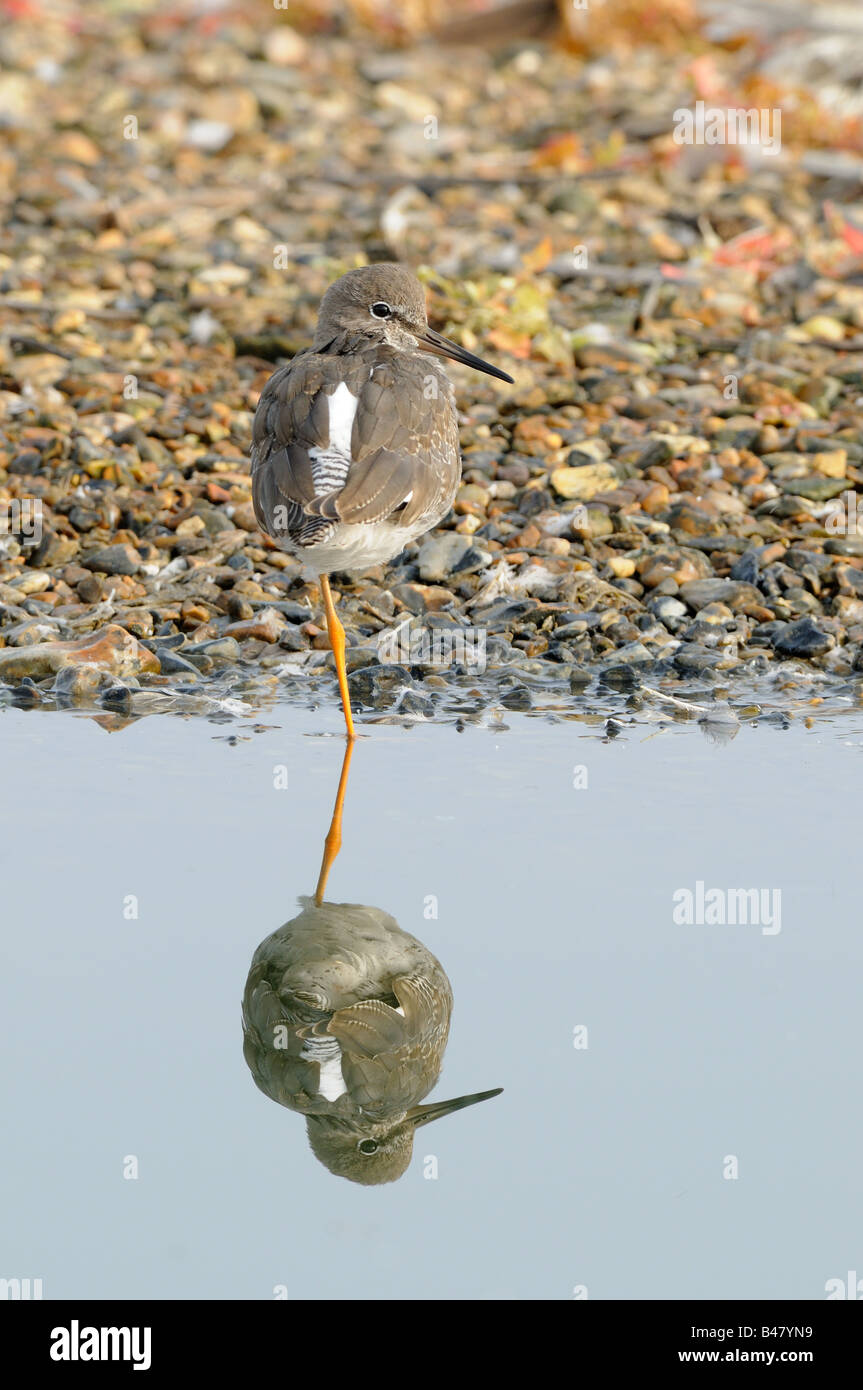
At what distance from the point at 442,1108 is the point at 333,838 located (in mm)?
1764

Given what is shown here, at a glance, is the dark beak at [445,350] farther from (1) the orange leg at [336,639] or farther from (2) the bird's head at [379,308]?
(1) the orange leg at [336,639]

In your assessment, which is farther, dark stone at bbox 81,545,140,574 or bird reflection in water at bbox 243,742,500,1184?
dark stone at bbox 81,545,140,574

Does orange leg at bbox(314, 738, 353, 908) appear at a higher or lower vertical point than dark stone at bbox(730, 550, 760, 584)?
lower

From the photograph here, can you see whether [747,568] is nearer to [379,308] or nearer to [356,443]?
[379,308]

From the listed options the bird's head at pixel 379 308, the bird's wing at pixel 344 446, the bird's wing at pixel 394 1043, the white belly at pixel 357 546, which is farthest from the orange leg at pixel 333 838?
the bird's head at pixel 379 308

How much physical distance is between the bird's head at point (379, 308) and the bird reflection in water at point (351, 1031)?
3104mm

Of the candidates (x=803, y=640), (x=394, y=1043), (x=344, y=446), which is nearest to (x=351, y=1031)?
(x=394, y=1043)

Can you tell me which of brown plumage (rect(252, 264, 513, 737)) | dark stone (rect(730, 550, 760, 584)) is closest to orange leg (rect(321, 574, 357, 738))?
brown plumage (rect(252, 264, 513, 737))

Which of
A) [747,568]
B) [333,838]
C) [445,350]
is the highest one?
[445,350]

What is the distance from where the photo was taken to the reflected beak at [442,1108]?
173 inches

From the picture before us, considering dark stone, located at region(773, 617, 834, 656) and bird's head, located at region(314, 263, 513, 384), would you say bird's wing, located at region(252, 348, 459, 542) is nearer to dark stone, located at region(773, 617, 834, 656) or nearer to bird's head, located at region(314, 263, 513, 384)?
bird's head, located at region(314, 263, 513, 384)

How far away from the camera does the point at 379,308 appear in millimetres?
7789

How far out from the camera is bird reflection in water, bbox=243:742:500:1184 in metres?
4.39

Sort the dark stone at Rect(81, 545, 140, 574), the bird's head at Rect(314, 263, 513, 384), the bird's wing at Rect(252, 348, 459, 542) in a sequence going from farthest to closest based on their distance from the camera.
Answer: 1. the dark stone at Rect(81, 545, 140, 574)
2. the bird's head at Rect(314, 263, 513, 384)
3. the bird's wing at Rect(252, 348, 459, 542)
